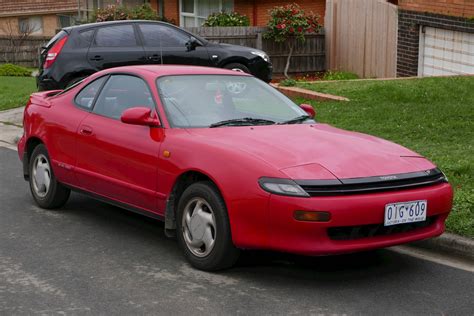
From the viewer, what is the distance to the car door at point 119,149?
733cm

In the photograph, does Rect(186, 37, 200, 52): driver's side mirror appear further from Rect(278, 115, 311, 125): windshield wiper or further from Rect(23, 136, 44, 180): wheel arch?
Rect(278, 115, 311, 125): windshield wiper

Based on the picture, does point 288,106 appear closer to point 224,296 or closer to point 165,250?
point 165,250

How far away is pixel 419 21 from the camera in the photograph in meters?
19.1

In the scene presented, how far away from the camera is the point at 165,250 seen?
745cm

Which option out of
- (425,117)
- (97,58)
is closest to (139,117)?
(425,117)

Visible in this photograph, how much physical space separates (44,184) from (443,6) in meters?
11.4

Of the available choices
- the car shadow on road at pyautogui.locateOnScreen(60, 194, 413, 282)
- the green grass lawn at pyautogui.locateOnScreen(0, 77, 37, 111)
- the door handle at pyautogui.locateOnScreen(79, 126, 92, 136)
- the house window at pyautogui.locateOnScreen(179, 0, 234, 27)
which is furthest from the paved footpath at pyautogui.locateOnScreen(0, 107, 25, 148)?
the house window at pyautogui.locateOnScreen(179, 0, 234, 27)

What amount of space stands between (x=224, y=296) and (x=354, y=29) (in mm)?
16436

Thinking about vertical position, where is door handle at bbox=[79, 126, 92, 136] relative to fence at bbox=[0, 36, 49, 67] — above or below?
above

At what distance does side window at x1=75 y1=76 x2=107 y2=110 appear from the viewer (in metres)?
8.44

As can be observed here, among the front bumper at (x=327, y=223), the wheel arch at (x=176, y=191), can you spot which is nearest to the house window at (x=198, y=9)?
the wheel arch at (x=176, y=191)

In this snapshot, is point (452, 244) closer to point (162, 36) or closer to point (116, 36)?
point (116, 36)

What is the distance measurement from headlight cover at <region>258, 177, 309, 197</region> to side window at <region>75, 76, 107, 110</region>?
104 inches

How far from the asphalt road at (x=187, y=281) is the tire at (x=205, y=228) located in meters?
0.11
